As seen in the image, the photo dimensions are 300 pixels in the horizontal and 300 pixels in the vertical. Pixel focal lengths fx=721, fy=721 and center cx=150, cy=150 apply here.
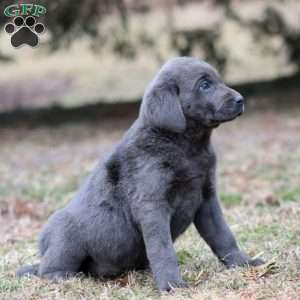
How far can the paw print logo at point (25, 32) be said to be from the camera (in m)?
6.45

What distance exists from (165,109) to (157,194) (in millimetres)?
574

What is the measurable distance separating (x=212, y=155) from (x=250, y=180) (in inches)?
182

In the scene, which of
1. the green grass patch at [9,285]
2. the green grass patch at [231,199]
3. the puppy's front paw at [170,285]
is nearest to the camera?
the puppy's front paw at [170,285]

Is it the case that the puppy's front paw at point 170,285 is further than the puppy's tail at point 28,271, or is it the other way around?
the puppy's tail at point 28,271

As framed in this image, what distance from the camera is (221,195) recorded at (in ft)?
28.2

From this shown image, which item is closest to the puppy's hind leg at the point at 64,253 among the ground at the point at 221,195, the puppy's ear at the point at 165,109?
the ground at the point at 221,195

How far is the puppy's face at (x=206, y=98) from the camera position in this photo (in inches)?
191

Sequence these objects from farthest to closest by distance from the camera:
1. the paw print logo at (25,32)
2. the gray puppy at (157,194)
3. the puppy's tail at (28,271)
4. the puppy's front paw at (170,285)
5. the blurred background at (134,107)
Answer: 1. the blurred background at (134,107)
2. the paw print logo at (25,32)
3. the puppy's tail at (28,271)
4. the gray puppy at (157,194)
5. the puppy's front paw at (170,285)

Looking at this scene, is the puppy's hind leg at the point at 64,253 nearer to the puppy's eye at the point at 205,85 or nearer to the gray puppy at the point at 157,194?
the gray puppy at the point at 157,194

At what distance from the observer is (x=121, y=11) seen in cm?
1559

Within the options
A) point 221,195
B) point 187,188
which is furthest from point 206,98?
point 221,195

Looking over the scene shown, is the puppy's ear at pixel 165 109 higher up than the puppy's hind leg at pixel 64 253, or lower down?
higher up

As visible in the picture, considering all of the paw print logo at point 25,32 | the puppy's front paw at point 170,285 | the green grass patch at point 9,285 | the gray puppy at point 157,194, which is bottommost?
the green grass patch at point 9,285

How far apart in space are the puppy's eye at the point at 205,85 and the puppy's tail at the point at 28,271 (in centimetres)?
188
